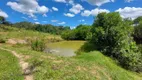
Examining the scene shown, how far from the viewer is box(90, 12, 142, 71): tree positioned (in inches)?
834

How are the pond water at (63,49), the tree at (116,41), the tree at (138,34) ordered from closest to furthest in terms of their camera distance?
the tree at (116,41), the pond water at (63,49), the tree at (138,34)

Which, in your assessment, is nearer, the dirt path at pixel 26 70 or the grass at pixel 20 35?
the dirt path at pixel 26 70

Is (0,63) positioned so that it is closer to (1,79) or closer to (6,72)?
(6,72)

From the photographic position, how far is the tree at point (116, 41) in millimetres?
21188

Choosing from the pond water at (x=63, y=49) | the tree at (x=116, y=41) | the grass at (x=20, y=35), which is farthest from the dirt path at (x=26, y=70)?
the grass at (x=20, y=35)

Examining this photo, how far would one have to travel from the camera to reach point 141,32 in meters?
47.2

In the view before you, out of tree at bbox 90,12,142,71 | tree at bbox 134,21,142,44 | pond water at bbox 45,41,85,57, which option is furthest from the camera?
tree at bbox 134,21,142,44

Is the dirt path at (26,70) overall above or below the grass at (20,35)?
below

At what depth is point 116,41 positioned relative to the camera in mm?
26234

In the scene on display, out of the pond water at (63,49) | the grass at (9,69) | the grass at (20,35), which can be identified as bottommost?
the pond water at (63,49)

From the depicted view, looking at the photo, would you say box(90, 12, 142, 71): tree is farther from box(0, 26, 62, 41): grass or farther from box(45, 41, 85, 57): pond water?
box(0, 26, 62, 41): grass

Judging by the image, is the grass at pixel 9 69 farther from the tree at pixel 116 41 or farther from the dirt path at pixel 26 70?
the tree at pixel 116 41

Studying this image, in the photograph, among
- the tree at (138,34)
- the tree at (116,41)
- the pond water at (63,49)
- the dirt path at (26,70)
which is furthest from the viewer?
the tree at (138,34)

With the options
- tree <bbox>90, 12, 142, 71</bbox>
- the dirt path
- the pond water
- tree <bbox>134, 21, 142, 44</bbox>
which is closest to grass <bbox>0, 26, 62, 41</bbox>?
the pond water
